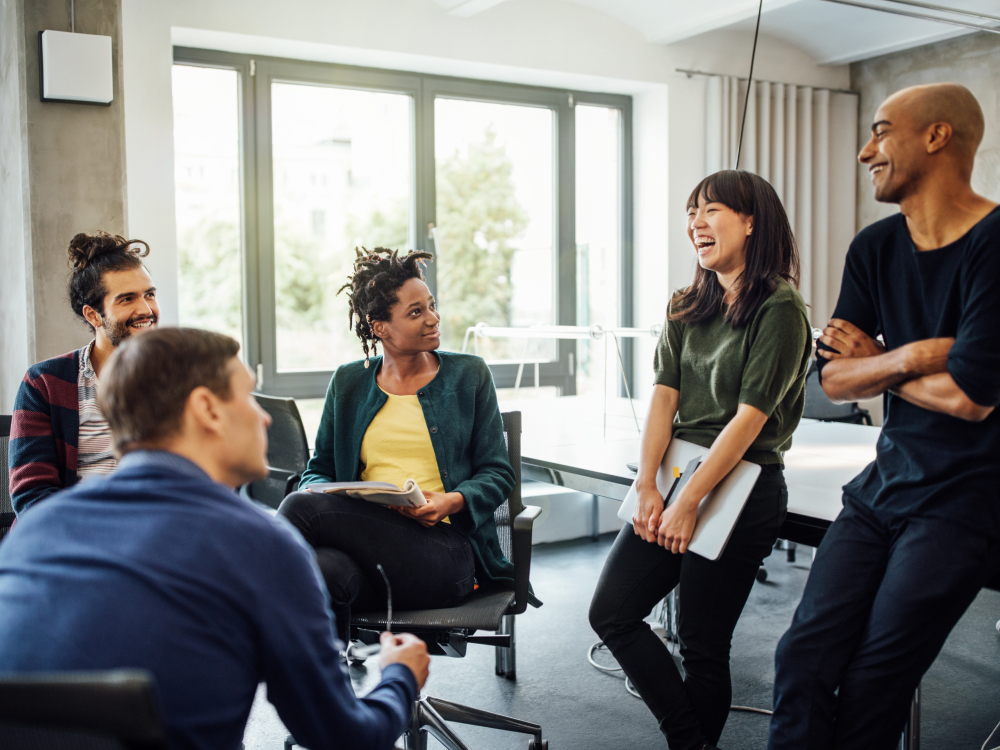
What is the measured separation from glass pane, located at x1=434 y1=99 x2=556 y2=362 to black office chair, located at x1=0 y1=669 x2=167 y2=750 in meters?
3.71

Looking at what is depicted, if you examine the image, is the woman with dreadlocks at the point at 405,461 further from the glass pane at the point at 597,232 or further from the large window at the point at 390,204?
the glass pane at the point at 597,232

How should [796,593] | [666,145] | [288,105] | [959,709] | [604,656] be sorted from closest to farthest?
[959,709] < [604,656] < [796,593] < [288,105] < [666,145]

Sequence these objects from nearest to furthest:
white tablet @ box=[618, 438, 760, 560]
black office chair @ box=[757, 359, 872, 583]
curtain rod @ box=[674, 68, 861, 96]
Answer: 1. white tablet @ box=[618, 438, 760, 560]
2. black office chair @ box=[757, 359, 872, 583]
3. curtain rod @ box=[674, 68, 861, 96]

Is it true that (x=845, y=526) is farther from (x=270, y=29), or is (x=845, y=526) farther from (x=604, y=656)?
(x=270, y=29)

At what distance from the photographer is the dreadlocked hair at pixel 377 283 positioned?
7.11 feet

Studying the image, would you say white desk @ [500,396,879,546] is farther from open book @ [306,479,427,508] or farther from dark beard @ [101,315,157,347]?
dark beard @ [101,315,157,347]

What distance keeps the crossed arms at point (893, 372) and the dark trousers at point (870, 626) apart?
0.64ft

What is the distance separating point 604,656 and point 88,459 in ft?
5.72

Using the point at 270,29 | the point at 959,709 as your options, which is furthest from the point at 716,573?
the point at 270,29

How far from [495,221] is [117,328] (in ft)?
9.13

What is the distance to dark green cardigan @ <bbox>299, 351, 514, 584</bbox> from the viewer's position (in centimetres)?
204

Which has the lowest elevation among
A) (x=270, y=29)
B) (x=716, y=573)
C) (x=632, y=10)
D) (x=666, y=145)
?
(x=716, y=573)

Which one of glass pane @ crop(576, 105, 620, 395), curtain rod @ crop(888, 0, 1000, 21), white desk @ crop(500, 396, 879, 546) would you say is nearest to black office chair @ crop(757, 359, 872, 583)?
white desk @ crop(500, 396, 879, 546)

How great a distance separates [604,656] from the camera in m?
2.89
